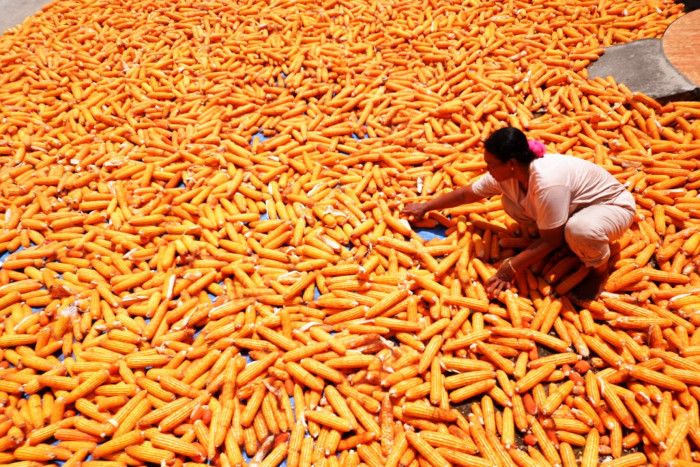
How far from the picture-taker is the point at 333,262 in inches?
153

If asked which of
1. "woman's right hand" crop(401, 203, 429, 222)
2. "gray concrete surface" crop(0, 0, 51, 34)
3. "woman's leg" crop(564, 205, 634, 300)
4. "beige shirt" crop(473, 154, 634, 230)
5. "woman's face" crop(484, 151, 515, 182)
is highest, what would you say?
"gray concrete surface" crop(0, 0, 51, 34)

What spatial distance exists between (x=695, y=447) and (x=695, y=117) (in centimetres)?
391

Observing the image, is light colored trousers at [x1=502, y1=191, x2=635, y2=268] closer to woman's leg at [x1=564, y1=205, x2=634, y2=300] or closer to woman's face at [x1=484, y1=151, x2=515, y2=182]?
woman's leg at [x1=564, y1=205, x2=634, y2=300]

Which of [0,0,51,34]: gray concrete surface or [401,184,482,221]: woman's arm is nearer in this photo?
[401,184,482,221]: woman's arm

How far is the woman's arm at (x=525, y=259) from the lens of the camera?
3.20m

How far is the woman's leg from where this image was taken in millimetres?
3053

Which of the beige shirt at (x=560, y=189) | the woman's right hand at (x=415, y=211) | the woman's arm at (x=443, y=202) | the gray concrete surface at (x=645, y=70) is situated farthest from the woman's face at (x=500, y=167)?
the gray concrete surface at (x=645, y=70)

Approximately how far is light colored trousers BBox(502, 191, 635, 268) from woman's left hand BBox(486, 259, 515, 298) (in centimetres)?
50

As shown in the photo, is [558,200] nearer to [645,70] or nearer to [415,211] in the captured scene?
[415,211]

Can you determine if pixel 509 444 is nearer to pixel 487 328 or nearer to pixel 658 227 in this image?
pixel 487 328

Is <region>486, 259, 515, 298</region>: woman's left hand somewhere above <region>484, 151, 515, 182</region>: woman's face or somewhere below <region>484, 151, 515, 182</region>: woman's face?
below

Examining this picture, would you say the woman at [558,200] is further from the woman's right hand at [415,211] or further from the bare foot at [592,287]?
the woman's right hand at [415,211]

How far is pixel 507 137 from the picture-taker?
9.25 ft

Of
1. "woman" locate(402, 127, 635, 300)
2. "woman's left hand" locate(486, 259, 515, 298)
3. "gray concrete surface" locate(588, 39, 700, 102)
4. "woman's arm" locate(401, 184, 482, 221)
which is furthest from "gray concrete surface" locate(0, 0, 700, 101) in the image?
"woman's left hand" locate(486, 259, 515, 298)
